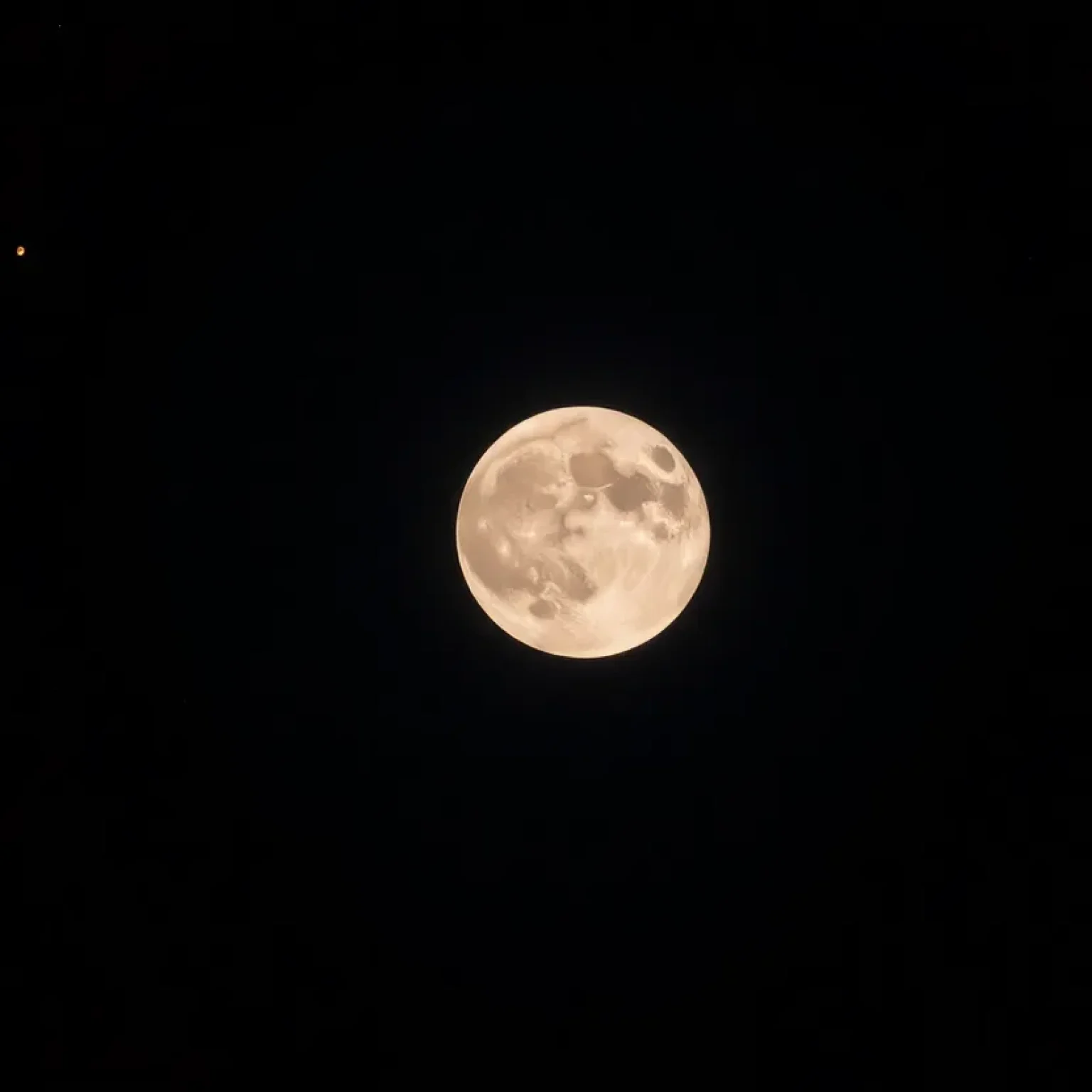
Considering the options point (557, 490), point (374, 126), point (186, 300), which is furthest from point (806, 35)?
point (186, 300)

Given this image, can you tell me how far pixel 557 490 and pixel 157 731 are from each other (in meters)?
3.70

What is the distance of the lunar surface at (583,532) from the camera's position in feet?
25.4

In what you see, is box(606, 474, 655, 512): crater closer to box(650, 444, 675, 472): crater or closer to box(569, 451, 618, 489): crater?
box(569, 451, 618, 489): crater

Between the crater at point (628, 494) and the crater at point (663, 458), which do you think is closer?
the crater at point (628, 494)

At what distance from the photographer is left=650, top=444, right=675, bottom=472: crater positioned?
793cm

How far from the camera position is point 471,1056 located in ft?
27.6

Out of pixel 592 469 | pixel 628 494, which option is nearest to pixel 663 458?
pixel 628 494

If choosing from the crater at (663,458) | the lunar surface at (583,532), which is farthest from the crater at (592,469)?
the crater at (663,458)

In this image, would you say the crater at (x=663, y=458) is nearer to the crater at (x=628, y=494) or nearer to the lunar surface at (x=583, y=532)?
the lunar surface at (x=583, y=532)

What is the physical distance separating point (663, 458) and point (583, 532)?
2.79 feet

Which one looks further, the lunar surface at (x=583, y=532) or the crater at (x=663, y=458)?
the crater at (x=663, y=458)

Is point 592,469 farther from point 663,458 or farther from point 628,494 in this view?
point 663,458

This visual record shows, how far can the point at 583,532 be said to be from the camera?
304 inches

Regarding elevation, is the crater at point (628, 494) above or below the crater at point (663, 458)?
below
